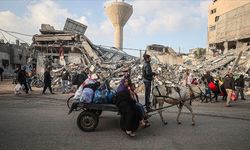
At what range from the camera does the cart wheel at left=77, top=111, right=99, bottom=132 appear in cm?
680

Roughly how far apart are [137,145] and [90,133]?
5.05 ft

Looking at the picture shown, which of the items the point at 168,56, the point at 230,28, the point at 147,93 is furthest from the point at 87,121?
the point at 230,28

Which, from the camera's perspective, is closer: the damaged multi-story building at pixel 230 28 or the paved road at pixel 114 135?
the paved road at pixel 114 135

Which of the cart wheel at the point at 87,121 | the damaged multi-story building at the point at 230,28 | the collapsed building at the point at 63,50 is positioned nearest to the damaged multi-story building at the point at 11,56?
the collapsed building at the point at 63,50

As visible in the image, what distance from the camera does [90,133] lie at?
6660 millimetres

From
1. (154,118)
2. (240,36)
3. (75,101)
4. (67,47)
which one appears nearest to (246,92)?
(154,118)

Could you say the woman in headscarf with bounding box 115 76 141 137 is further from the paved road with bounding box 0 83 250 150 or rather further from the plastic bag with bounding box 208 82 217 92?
the plastic bag with bounding box 208 82 217 92

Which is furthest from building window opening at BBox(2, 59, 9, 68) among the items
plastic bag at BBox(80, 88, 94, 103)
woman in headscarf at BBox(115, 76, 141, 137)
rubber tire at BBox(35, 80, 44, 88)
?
woman in headscarf at BBox(115, 76, 141, 137)

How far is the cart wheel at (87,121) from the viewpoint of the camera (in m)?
6.80

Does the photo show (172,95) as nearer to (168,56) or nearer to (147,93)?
(147,93)

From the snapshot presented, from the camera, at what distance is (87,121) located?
6.88 m

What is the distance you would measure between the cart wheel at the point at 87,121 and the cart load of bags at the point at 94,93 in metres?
0.38

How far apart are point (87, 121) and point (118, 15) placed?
246 feet

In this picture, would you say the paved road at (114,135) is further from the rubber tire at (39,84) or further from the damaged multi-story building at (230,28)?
the damaged multi-story building at (230,28)
